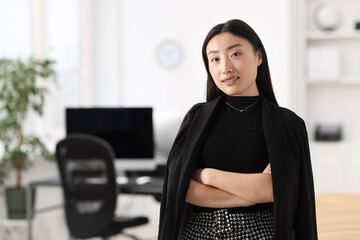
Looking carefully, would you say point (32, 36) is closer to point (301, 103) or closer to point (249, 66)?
point (301, 103)

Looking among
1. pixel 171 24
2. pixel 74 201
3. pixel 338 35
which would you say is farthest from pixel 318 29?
pixel 74 201

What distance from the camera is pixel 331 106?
545 cm

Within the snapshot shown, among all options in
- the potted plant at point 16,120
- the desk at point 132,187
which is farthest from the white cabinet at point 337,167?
the potted plant at point 16,120

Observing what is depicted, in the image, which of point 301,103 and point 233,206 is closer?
point 233,206

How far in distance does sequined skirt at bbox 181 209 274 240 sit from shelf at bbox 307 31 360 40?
175 inches

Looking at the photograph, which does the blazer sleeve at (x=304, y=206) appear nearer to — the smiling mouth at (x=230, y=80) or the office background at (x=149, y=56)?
the smiling mouth at (x=230, y=80)

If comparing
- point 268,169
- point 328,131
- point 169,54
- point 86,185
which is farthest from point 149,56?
point 268,169

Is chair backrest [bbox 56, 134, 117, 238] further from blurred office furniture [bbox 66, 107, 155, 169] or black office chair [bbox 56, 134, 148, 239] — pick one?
blurred office furniture [bbox 66, 107, 155, 169]

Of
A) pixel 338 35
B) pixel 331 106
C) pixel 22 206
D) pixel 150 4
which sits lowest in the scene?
pixel 22 206

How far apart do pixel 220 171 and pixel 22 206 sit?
351cm

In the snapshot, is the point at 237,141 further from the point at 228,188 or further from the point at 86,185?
the point at 86,185

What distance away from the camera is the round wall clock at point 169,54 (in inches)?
237

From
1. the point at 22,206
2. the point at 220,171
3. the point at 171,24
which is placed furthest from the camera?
the point at 171,24

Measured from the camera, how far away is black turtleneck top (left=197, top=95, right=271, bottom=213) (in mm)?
1124
